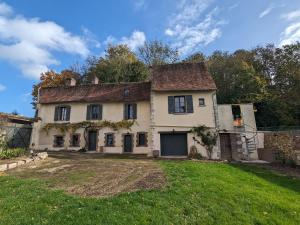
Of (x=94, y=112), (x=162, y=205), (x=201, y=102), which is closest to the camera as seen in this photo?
(x=162, y=205)

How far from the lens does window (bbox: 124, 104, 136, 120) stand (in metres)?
22.1

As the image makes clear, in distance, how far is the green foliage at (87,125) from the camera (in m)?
21.7

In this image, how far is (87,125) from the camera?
2242 centimetres

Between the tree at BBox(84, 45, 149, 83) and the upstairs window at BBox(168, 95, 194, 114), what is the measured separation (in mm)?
15218

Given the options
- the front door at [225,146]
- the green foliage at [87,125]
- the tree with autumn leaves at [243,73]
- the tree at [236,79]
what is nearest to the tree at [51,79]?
the tree with autumn leaves at [243,73]

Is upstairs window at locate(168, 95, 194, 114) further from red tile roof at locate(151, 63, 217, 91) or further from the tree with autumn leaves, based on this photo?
the tree with autumn leaves

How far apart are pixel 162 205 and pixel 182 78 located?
15213mm

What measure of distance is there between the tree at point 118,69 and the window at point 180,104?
15217 mm

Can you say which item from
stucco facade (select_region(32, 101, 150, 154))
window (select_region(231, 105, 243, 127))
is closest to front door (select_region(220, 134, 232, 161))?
window (select_region(231, 105, 243, 127))

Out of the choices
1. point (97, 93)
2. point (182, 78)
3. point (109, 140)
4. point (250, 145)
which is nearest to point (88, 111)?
point (97, 93)

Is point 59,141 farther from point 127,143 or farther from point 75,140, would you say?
point 127,143

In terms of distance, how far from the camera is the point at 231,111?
2230 cm

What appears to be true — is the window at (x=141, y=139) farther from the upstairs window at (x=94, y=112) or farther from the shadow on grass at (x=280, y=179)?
the shadow on grass at (x=280, y=179)

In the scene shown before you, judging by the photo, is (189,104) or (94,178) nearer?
(94,178)
